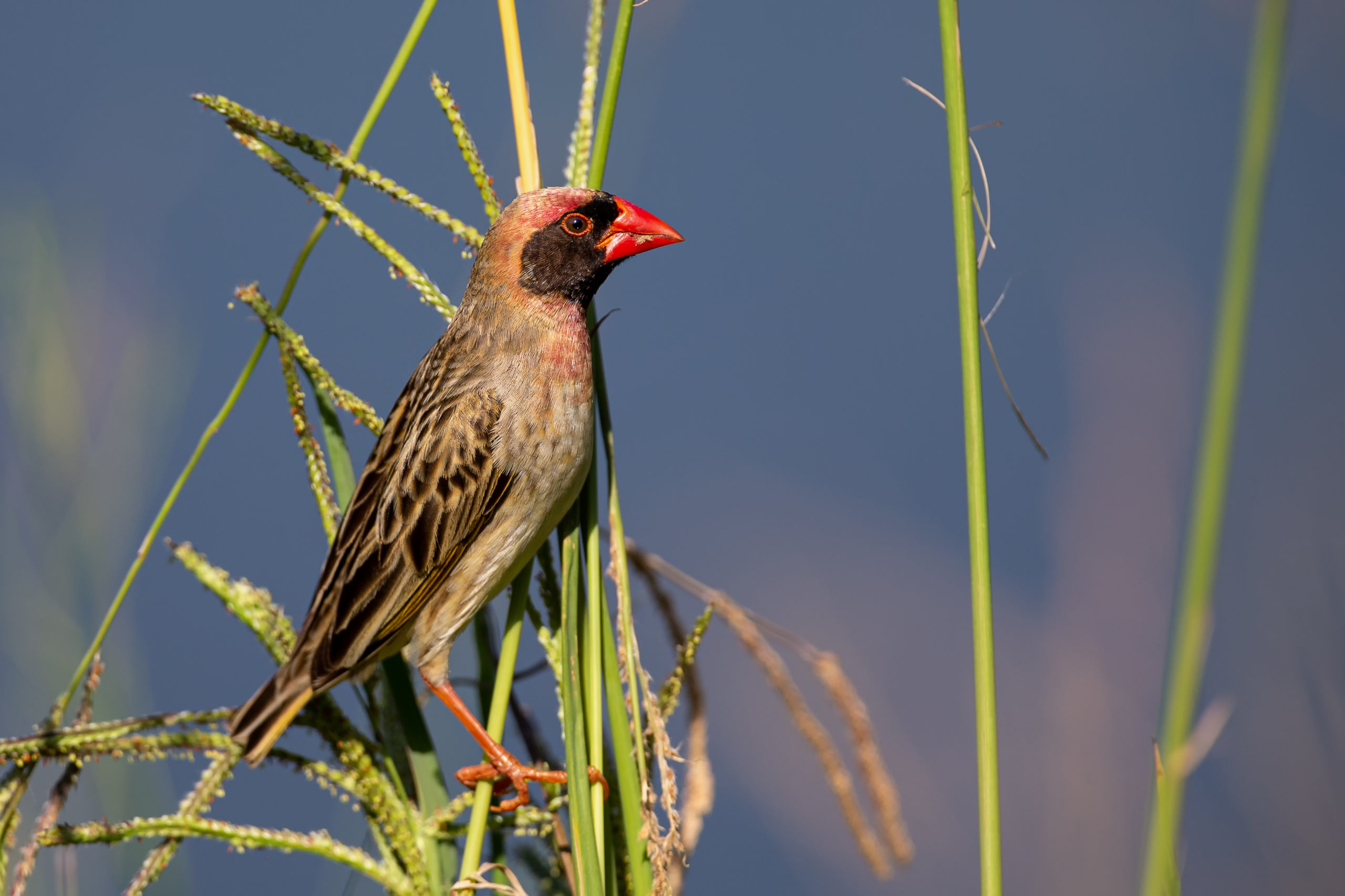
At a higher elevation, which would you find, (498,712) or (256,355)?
(256,355)

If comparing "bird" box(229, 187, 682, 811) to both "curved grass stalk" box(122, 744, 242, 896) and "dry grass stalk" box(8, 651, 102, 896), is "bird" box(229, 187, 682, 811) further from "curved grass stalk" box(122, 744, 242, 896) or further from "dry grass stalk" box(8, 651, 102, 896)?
"dry grass stalk" box(8, 651, 102, 896)

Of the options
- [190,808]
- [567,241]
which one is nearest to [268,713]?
[190,808]

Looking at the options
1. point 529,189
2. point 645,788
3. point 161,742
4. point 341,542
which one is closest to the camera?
point 645,788

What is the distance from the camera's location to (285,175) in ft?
4.57

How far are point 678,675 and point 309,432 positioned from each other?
2.15 feet

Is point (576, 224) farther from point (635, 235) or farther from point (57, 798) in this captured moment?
point (57, 798)

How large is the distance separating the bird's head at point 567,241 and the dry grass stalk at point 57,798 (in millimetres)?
906

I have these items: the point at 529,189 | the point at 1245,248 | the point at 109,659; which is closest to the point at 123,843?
the point at 109,659

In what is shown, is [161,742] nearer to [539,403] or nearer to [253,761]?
[253,761]

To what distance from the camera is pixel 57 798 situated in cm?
138

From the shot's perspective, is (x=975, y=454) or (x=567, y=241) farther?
(x=567, y=241)

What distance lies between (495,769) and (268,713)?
0.42m

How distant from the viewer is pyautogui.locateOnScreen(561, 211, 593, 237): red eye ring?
170 centimetres

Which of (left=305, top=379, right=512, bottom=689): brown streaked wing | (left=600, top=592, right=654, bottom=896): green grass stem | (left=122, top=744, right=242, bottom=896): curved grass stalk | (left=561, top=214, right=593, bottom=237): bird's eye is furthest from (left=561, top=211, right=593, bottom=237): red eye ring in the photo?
(left=122, top=744, right=242, bottom=896): curved grass stalk
